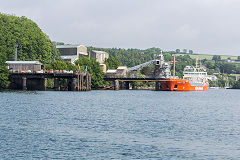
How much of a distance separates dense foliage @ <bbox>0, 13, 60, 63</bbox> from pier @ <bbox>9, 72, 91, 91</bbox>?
19.5 meters

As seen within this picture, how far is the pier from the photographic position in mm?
144250

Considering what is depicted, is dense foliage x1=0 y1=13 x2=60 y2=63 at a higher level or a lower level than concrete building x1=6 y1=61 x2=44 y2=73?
higher

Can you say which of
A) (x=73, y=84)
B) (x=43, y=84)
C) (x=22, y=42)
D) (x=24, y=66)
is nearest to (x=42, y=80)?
(x=43, y=84)

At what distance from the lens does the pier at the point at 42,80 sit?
14425cm

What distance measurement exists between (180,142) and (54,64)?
12045 centimetres

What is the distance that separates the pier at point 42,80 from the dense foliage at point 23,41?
63.9 ft

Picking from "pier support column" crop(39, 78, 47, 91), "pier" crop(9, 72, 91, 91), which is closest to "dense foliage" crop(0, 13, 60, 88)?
"pier" crop(9, 72, 91, 91)

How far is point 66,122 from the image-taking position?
206ft

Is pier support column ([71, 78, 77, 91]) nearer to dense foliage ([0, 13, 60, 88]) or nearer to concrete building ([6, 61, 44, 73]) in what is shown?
concrete building ([6, 61, 44, 73])

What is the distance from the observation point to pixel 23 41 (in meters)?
175

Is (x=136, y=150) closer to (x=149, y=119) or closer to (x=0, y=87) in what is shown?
(x=149, y=119)

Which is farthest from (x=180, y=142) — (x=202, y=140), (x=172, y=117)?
(x=172, y=117)

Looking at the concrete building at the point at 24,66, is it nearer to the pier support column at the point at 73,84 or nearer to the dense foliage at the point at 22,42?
the dense foliage at the point at 22,42

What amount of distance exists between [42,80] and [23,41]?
97.4 ft
